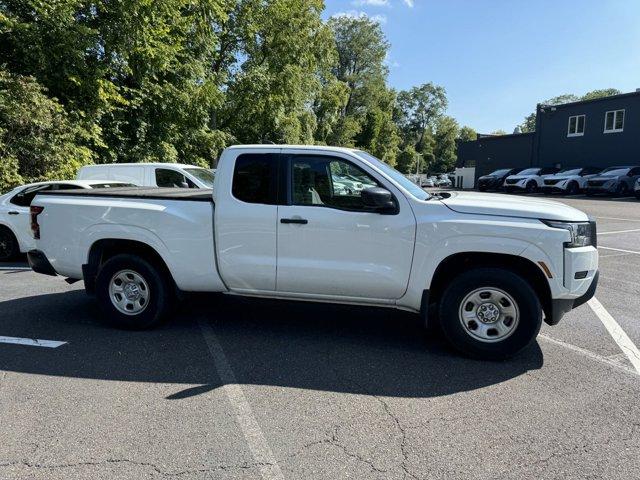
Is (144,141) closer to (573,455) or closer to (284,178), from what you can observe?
(284,178)

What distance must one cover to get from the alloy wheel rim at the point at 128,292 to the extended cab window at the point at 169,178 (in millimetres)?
5895

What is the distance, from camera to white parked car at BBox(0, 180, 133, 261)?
853cm

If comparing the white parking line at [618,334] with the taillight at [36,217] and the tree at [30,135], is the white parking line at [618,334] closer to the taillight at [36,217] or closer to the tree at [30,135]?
the taillight at [36,217]

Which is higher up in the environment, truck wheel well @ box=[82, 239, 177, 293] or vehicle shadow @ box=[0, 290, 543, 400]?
truck wheel well @ box=[82, 239, 177, 293]

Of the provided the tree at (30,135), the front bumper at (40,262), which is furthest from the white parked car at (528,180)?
the front bumper at (40,262)

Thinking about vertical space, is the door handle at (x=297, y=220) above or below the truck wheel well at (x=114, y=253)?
above

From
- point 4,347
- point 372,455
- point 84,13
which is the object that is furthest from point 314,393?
point 84,13

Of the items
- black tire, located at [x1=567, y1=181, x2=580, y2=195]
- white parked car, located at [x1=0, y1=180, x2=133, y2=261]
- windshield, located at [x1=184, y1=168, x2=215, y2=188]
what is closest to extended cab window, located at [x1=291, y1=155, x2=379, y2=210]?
white parked car, located at [x1=0, y1=180, x2=133, y2=261]

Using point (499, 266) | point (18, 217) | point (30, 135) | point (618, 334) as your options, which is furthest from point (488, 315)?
point (30, 135)

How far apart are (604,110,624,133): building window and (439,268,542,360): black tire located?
112ft

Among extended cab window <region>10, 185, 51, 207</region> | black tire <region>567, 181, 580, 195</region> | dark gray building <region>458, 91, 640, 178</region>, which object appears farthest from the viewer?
dark gray building <region>458, 91, 640, 178</region>

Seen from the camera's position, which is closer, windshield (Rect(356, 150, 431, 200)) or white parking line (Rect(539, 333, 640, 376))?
white parking line (Rect(539, 333, 640, 376))

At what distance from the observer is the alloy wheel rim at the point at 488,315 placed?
4.36 m

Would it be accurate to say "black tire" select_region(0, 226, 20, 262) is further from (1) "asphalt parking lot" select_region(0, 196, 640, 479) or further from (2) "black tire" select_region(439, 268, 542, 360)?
(2) "black tire" select_region(439, 268, 542, 360)
